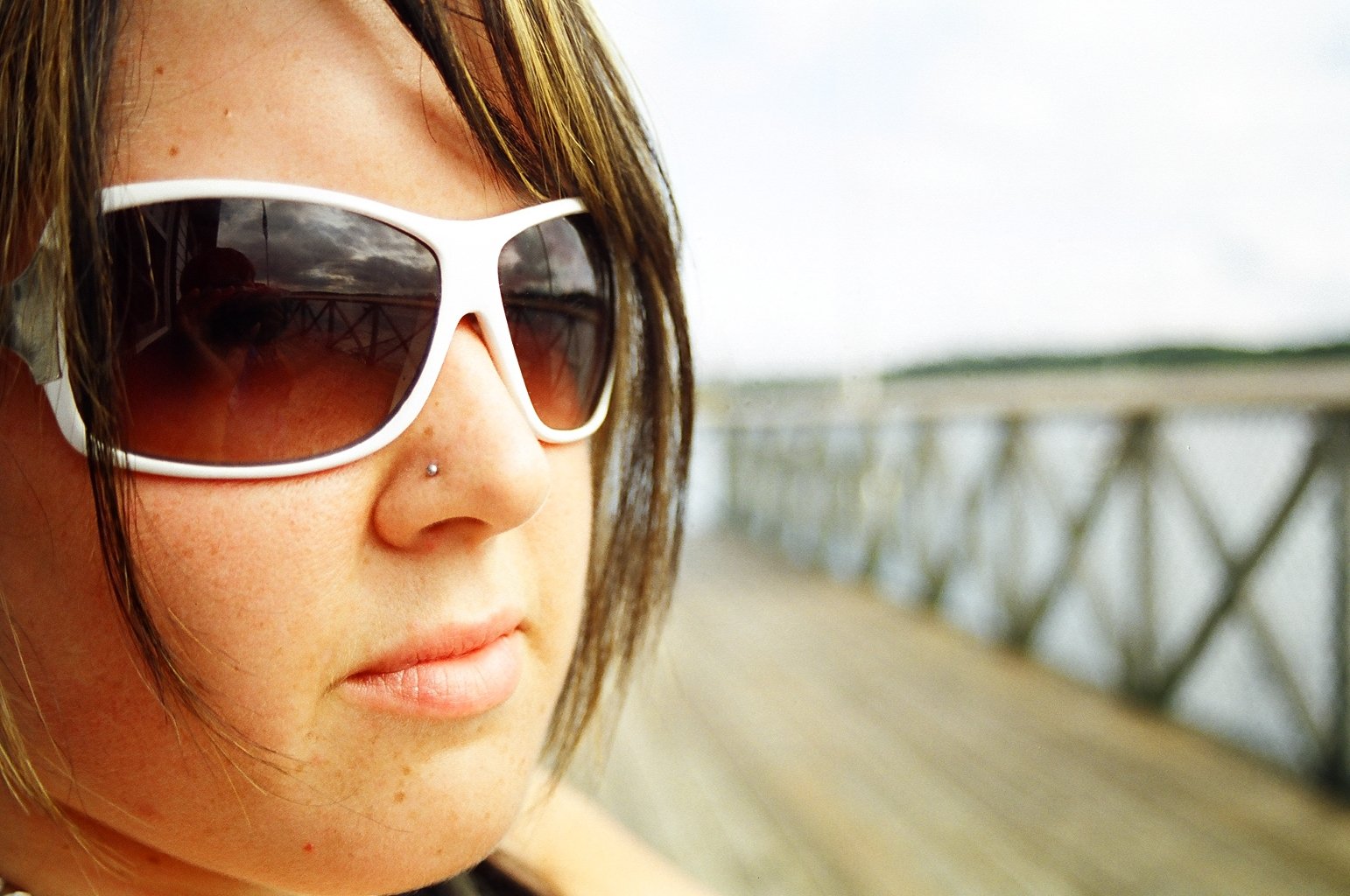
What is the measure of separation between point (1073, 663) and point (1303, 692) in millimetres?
1235

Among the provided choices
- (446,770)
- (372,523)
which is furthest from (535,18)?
(446,770)

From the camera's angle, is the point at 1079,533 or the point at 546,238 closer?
the point at 546,238

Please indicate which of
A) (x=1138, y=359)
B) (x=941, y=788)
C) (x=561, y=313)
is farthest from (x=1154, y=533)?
(x=561, y=313)

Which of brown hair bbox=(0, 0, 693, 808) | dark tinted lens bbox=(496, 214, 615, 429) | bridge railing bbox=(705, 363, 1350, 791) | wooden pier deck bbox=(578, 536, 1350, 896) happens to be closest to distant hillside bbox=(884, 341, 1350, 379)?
bridge railing bbox=(705, 363, 1350, 791)

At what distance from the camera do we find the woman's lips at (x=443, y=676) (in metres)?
0.63

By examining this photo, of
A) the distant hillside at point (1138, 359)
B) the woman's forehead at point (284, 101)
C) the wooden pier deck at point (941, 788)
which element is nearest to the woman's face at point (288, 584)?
the woman's forehead at point (284, 101)

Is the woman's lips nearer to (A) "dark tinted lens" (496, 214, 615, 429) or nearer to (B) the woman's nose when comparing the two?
(B) the woman's nose

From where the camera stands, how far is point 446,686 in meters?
0.65

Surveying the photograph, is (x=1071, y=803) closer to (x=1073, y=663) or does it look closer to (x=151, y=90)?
(x=1073, y=663)

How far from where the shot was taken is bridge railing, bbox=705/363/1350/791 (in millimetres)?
3020

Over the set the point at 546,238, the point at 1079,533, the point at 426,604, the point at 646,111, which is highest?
the point at 646,111

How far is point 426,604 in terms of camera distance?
64 cm

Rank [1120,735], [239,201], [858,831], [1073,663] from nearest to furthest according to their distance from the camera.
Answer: [239,201] < [858,831] < [1120,735] < [1073,663]

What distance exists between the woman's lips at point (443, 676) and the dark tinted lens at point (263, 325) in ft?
0.45
